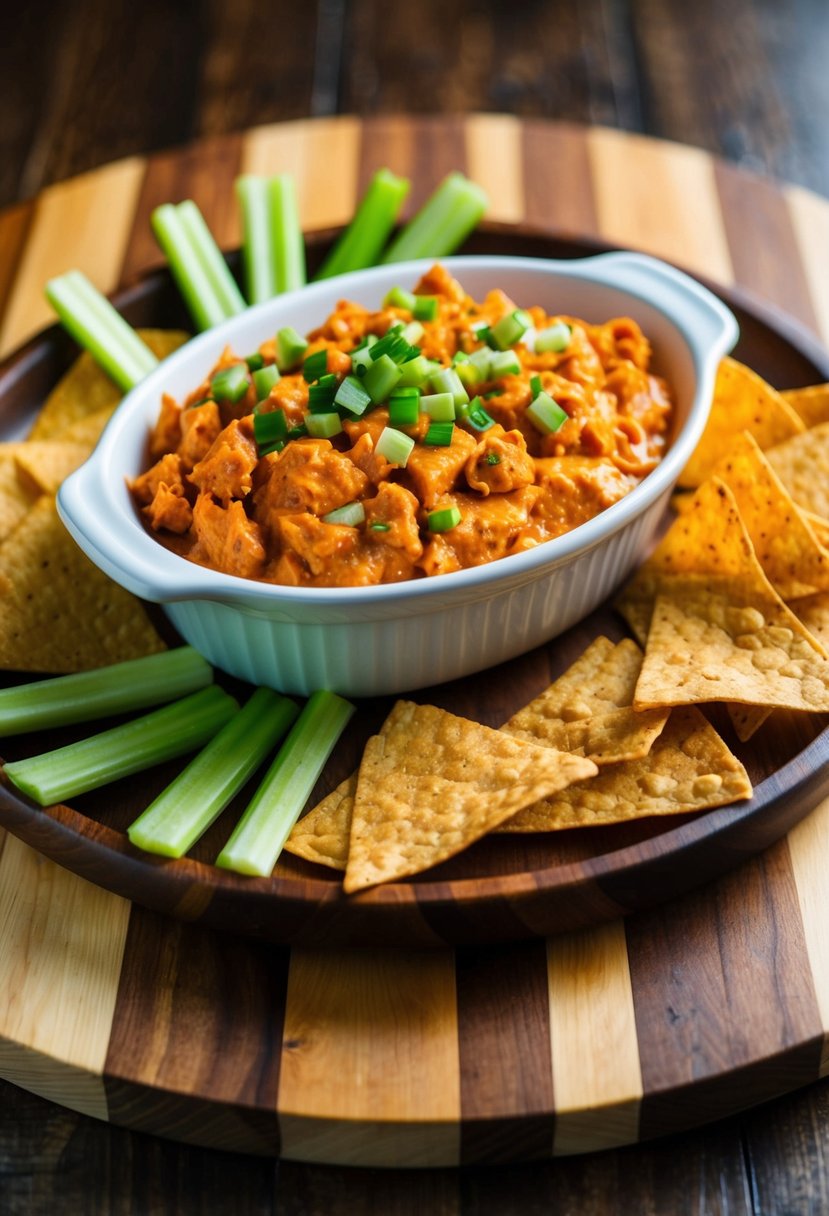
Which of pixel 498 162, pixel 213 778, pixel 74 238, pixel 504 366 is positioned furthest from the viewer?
pixel 498 162

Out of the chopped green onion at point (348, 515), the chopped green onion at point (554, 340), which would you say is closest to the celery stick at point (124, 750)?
the chopped green onion at point (348, 515)

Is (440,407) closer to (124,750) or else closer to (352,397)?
(352,397)

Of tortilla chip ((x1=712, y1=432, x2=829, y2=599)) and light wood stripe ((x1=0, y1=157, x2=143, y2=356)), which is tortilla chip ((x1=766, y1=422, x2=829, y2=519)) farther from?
light wood stripe ((x1=0, y1=157, x2=143, y2=356))

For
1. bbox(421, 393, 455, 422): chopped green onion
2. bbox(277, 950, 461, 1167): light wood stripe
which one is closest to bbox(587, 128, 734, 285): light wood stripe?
bbox(421, 393, 455, 422): chopped green onion

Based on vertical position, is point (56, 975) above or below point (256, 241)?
below

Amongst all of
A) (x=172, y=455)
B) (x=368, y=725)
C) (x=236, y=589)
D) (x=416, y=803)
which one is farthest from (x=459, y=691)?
(x=172, y=455)

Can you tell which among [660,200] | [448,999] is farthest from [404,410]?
[660,200]
